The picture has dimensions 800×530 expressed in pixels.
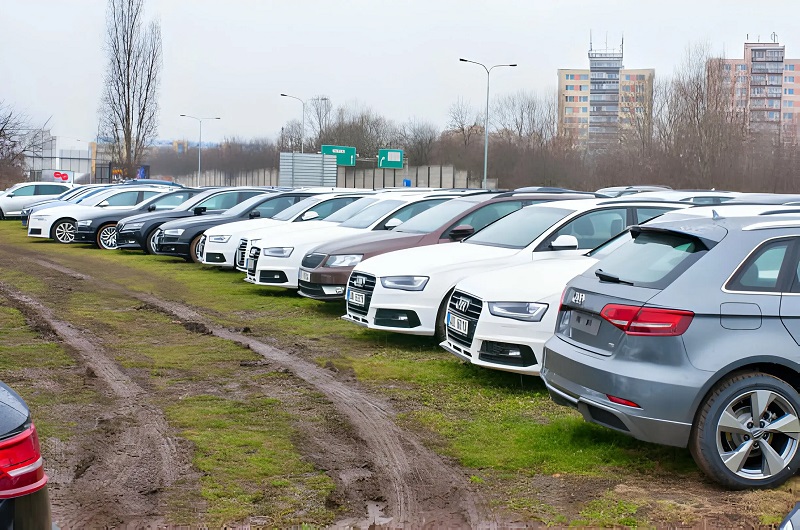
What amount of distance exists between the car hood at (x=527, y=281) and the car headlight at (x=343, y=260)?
3.98 m

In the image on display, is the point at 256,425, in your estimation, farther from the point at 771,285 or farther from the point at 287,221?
the point at 287,221

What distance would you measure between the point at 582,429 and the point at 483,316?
1.56 metres

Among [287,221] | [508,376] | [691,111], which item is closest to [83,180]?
[691,111]

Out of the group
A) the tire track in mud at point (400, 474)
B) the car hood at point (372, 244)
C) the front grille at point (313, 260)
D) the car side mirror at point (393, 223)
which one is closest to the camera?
the tire track in mud at point (400, 474)

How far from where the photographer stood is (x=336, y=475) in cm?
584

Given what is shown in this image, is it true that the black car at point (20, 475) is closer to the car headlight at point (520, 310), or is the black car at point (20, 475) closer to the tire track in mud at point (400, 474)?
the tire track in mud at point (400, 474)

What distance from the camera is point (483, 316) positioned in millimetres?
8148

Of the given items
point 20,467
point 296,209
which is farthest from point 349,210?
point 20,467

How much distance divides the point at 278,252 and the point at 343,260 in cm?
231

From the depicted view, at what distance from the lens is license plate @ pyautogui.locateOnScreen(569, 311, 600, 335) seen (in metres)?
6.01

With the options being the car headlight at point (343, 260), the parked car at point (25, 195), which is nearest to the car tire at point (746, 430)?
the car headlight at point (343, 260)

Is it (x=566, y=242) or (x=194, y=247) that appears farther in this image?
(x=194, y=247)

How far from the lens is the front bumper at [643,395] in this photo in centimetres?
548

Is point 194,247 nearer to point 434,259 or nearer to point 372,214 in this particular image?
point 372,214
